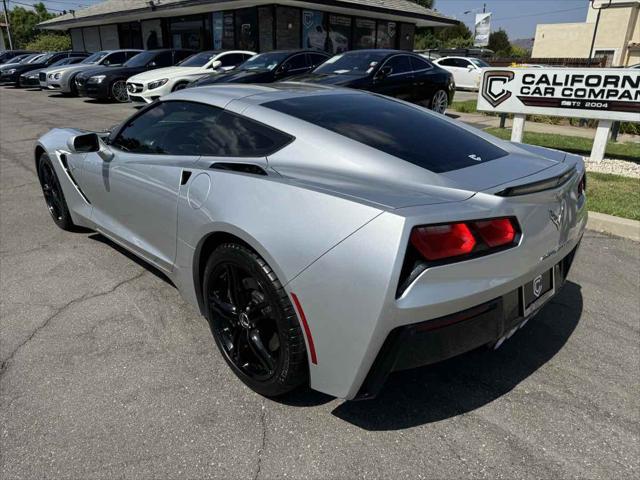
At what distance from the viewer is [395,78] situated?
977 centimetres

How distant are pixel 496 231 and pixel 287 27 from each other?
21.4 m

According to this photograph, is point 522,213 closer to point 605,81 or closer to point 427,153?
point 427,153

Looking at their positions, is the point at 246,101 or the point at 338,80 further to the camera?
the point at 338,80

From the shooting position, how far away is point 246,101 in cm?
280

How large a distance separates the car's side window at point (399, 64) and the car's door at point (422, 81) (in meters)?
Answer: 0.18

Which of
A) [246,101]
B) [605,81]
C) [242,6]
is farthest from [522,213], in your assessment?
[242,6]

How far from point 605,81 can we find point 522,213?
251 inches

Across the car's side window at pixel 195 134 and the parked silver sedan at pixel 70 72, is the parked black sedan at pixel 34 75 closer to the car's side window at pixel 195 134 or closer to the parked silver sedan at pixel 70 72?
the parked silver sedan at pixel 70 72

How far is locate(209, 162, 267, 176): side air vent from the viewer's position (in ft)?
7.75

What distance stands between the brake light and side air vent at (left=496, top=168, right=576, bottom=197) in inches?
5.3

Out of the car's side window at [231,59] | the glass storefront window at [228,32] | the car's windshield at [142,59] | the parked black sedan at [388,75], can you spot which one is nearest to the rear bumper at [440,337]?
the parked black sedan at [388,75]

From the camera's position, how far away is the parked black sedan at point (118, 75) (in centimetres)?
1518

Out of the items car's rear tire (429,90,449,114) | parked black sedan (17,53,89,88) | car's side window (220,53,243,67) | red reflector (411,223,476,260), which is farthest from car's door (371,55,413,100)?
parked black sedan (17,53,89,88)

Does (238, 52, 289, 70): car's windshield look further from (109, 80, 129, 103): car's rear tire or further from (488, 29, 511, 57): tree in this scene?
(488, 29, 511, 57): tree
